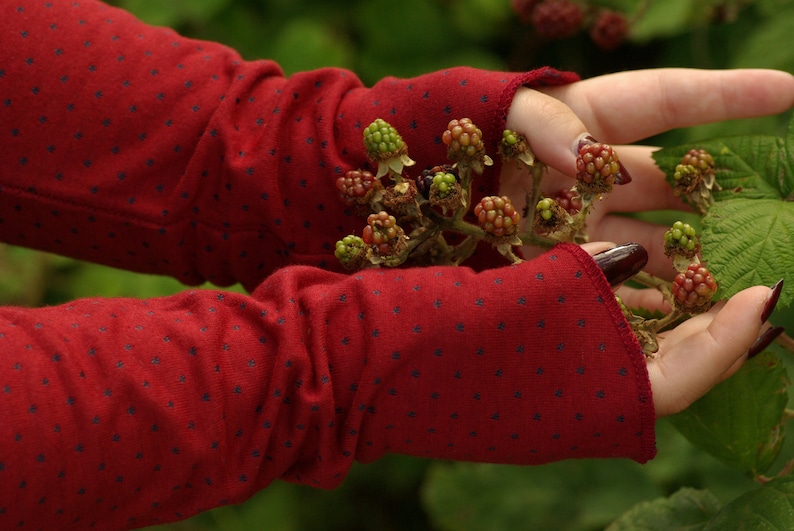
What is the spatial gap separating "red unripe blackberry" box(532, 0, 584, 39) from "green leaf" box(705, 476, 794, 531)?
656mm

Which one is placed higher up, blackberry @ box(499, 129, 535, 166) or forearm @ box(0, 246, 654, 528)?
blackberry @ box(499, 129, 535, 166)

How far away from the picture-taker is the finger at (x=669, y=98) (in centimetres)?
81

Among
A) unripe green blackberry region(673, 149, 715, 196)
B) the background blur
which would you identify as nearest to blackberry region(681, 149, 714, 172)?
unripe green blackberry region(673, 149, 715, 196)

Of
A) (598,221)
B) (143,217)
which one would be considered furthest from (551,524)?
(143,217)

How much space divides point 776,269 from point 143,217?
0.62 metres

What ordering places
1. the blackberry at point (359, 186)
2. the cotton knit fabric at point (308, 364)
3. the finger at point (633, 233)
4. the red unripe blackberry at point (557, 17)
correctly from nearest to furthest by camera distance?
the cotton knit fabric at point (308, 364) < the blackberry at point (359, 186) < the finger at point (633, 233) < the red unripe blackberry at point (557, 17)

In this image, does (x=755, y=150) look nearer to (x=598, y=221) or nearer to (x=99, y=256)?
(x=598, y=221)

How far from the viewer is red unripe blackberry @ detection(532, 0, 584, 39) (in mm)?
1111

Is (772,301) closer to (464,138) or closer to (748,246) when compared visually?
(748,246)

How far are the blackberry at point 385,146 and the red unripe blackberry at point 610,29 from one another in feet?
1.77

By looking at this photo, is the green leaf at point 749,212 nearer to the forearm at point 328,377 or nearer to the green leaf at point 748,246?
the green leaf at point 748,246

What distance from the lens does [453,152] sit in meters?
0.69

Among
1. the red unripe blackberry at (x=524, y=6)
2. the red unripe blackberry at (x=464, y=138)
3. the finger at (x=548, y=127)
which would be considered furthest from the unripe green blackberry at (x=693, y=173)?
the red unripe blackberry at (x=524, y=6)

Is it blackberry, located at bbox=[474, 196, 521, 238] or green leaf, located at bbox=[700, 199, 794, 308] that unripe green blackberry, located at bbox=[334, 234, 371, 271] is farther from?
green leaf, located at bbox=[700, 199, 794, 308]
